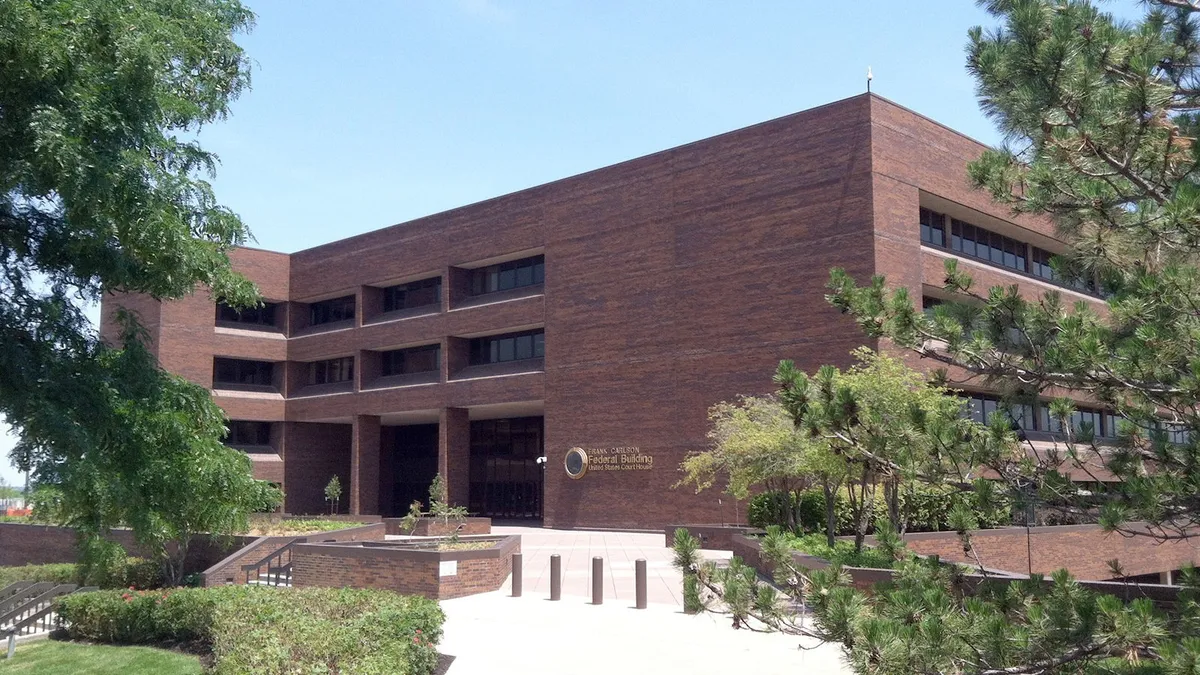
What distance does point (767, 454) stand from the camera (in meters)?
22.9

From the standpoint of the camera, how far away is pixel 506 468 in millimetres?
47031

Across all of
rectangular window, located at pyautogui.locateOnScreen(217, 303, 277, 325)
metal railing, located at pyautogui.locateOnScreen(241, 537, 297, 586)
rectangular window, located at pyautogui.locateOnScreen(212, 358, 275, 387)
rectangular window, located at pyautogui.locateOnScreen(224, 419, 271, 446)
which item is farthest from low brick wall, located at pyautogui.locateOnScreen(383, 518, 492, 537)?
rectangular window, located at pyautogui.locateOnScreen(217, 303, 277, 325)

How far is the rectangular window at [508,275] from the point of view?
1657 inches

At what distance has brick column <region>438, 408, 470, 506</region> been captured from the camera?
4281 centimetres

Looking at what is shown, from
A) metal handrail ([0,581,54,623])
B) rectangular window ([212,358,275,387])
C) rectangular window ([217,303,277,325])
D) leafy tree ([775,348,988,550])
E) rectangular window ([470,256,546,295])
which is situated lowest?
metal handrail ([0,581,54,623])

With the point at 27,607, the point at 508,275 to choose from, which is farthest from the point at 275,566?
the point at 508,275

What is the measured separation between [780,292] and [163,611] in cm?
2209

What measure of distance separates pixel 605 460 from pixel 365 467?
1492 centimetres

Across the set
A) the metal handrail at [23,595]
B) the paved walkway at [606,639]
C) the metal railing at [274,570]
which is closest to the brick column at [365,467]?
the metal railing at [274,570]

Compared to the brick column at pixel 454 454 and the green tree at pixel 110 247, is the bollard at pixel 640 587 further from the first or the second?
the brick column at pixel 454 454

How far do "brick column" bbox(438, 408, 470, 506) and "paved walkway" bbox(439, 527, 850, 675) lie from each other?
21969mm

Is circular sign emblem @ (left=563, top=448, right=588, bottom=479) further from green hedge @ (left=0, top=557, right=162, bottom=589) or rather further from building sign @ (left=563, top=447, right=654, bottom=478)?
green hedge @ (left=0, top=557, right=162, bottom=589)

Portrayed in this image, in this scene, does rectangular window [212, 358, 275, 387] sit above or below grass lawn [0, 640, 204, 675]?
above

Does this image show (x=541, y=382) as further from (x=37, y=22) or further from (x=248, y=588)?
(x=37, y=22)
